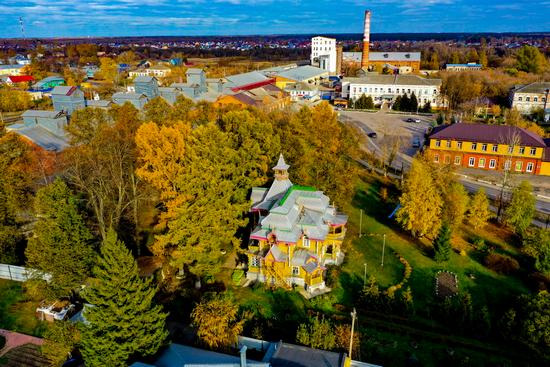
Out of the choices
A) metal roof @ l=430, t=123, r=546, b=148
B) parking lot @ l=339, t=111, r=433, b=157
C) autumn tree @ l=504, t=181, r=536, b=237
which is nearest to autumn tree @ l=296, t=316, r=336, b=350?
autumn tree @ l=504, t=181, r=536, b=237

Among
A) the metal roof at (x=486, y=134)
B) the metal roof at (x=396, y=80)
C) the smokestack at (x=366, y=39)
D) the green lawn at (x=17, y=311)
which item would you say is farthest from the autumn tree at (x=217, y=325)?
the smokestack at (x=366, y=39)

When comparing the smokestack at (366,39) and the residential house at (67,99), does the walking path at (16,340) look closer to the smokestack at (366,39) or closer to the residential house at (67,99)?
the residential house at (67,99)

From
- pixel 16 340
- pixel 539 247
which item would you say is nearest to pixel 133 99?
pixel 16 340

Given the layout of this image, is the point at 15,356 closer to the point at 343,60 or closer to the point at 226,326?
the point at 226,326

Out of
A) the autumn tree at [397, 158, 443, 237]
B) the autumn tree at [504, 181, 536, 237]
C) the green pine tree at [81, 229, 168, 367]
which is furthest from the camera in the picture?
the autumn tree at [504, 181, 536, 237]

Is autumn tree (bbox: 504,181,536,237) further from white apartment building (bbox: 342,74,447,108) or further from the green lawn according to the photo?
white apartment building (bbox: 342,74,447,108)

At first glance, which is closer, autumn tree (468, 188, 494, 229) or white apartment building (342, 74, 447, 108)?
autumn tree (468, 188, 494, 229)
